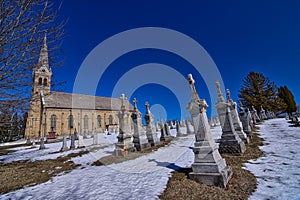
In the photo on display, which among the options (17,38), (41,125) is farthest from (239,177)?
(41,125)

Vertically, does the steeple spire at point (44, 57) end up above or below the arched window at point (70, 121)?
above

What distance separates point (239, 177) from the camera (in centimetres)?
352

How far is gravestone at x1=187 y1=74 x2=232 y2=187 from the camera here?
324 cm

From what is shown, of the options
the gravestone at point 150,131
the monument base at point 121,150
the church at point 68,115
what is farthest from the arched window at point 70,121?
the monument base at point 121,150

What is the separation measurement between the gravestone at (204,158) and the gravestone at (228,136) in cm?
258

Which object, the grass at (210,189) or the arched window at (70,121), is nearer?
the grass at (210,189)

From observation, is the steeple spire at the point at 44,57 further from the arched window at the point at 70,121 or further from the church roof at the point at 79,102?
the arched window at the point at 70,121

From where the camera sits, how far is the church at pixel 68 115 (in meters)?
27.2

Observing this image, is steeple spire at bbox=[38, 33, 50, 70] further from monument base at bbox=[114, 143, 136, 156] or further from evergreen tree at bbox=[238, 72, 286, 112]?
evergreen tree at bbox=[238, 72, 286, 112]

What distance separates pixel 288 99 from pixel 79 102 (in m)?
51.0

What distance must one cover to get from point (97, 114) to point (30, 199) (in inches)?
1352

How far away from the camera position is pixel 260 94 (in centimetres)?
2853

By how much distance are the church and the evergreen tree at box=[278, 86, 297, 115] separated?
36708 millimetres

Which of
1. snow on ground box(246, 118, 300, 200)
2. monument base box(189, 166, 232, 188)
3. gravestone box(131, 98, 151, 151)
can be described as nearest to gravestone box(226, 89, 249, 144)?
snow on ground box(246, 118, 300, 200)
